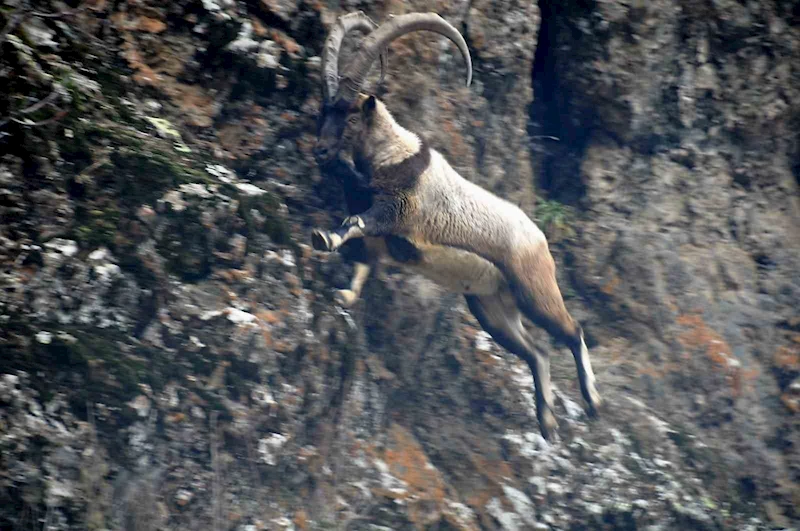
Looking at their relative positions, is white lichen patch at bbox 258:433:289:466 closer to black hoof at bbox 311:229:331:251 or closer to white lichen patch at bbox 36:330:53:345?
black hoof at bbox 311:229:331:251

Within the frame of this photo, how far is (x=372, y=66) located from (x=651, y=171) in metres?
3.22

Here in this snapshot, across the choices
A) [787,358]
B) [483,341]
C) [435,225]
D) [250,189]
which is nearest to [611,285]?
[483,341]

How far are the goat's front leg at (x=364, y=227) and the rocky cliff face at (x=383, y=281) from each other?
1.50ft

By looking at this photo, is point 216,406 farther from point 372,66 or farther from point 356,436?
point 372,66

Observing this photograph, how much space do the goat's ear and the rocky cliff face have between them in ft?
1.33

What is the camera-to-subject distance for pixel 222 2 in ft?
20.8

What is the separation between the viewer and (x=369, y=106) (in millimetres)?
6562

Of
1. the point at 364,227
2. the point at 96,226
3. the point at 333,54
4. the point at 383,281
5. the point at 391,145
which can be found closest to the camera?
the point at 96,226

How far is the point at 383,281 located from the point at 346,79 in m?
1.63

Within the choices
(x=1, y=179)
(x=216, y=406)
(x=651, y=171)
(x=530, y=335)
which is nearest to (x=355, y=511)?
(x=216, y=406)

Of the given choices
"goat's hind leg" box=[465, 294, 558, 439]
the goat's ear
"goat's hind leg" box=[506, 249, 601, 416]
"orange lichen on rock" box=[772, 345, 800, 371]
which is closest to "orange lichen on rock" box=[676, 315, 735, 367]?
"orange lichen on rock" box=[772, 345, 800, 371]

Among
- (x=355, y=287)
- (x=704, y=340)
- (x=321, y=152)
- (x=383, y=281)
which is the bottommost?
(x=704, y=340)

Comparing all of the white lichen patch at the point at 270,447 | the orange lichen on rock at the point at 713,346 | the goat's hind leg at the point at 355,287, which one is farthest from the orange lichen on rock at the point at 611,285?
the white lichen patch at the point at 270,447

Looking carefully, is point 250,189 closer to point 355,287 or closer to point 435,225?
point 355,287
